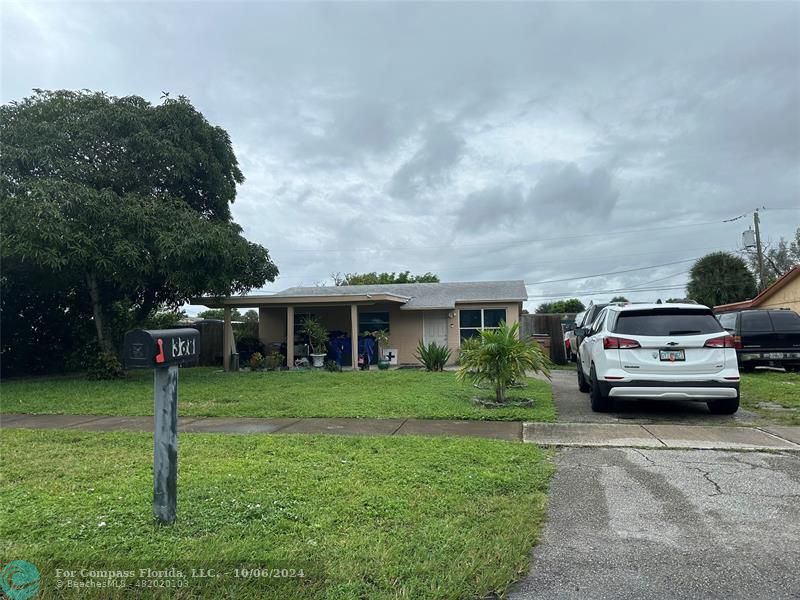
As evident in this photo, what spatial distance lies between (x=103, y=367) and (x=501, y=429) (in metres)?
11.4

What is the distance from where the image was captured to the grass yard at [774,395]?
26.5ft

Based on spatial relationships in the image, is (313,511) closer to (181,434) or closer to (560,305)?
(181,434)

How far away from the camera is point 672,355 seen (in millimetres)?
7570

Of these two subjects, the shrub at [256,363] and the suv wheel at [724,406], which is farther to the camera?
the shrub at [256,363]

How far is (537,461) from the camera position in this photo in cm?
536

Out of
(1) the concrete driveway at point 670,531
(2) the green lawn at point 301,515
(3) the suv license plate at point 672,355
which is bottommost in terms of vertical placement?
(1) the concrete driveway at point 670,531

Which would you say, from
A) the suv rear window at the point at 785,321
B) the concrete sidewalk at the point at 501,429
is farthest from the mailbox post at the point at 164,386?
the suv rear window at the point at 785,321

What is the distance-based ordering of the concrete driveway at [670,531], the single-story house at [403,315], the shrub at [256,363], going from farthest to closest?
the single-story house at [403,315] → the shrub at [256,363] → the concrete driveway at [670,531]

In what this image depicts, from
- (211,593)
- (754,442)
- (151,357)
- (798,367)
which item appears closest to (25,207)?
(151,357)

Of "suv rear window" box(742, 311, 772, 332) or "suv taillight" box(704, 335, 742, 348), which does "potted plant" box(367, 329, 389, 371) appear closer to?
"suv rear window" box(742, 311, 772, 332)

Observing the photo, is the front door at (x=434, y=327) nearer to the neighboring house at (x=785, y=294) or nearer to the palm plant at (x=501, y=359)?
the neighboring house at (x=785, y=294)

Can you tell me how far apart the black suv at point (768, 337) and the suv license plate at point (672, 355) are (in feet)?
23.4

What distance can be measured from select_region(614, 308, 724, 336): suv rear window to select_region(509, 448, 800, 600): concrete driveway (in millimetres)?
2495

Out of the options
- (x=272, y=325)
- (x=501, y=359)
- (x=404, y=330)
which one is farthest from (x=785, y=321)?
(x=272, y=325)
